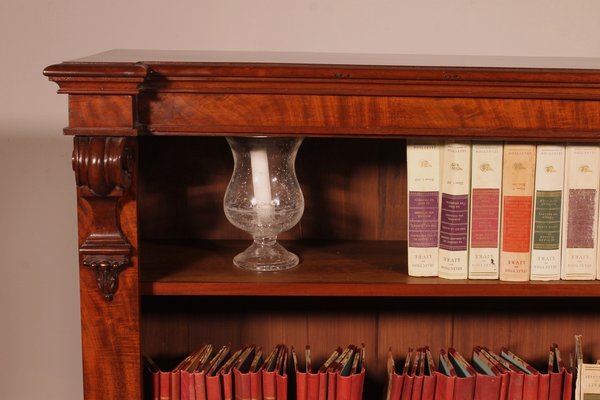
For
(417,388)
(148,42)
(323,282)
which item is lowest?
(417,388)

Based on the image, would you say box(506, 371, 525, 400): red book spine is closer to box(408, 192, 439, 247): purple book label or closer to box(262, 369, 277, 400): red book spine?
box(408, 192, 439, 247): purple book label

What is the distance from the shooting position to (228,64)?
1.17 meters

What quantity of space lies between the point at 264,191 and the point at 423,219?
261 millimetres

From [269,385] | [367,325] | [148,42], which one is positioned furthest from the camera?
[148,42]

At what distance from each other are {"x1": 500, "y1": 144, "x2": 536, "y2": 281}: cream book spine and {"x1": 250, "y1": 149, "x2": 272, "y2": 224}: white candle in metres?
0.38

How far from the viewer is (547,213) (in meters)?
1.31

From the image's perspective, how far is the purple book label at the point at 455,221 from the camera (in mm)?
1310

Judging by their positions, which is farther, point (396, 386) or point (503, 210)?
point (396, 386)

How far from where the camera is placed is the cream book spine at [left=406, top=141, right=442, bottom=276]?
51.5 inches

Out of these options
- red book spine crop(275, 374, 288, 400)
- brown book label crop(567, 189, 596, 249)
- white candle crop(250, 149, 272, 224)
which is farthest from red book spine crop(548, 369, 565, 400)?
white candle crop(250, 149, 272, 224)

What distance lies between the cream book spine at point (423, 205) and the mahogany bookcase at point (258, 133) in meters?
0.04

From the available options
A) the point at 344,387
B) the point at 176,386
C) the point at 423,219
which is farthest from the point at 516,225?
the point at 176,386

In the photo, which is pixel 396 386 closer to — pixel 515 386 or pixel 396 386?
pixel 396 386

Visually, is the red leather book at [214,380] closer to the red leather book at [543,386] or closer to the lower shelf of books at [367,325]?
the lower shelf of books at [367,325]
